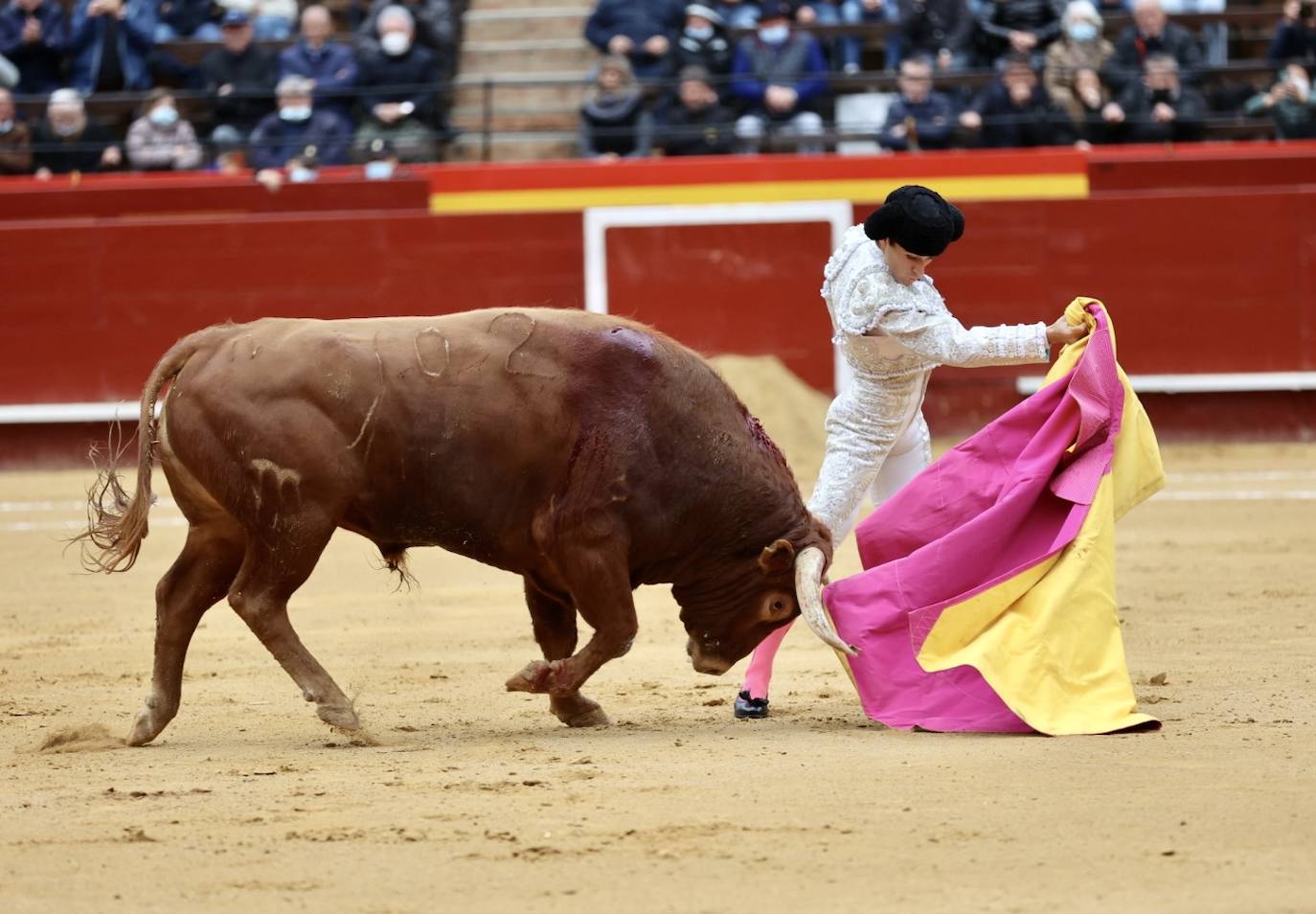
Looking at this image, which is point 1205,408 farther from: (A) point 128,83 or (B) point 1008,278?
(A) point 128,83

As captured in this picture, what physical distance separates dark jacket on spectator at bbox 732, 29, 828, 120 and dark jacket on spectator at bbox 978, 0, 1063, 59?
979mm

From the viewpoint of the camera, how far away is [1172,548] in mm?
7422

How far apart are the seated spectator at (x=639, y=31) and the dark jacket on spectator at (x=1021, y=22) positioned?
1790 mm

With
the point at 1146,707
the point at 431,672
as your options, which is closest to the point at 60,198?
the point at 431,672

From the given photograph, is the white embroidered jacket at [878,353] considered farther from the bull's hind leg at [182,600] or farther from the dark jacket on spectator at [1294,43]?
the dark jacket on spectator at [1294,43]

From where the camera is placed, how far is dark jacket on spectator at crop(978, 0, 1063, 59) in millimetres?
11148

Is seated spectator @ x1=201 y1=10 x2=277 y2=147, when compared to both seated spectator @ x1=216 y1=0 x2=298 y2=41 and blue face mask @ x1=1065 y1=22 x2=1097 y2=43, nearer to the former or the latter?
seated spectator @ x1=216 y1=0 x2=298 y2=41

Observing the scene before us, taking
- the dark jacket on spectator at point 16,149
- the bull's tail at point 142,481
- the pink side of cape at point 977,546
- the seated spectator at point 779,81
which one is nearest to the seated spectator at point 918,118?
the seated spectator at point 779,81

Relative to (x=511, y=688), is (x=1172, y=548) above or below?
below

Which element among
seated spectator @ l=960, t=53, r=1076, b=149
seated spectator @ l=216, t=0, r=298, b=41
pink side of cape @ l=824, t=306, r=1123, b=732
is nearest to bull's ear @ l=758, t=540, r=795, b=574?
pink side of cape @ l=824, t=306, r=1123, b=732

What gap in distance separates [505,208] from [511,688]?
664 cm

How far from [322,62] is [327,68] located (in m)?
0.06

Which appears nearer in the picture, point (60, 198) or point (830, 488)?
point (830, 488)

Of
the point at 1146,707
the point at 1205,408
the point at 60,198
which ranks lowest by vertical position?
the point at 1205,408
